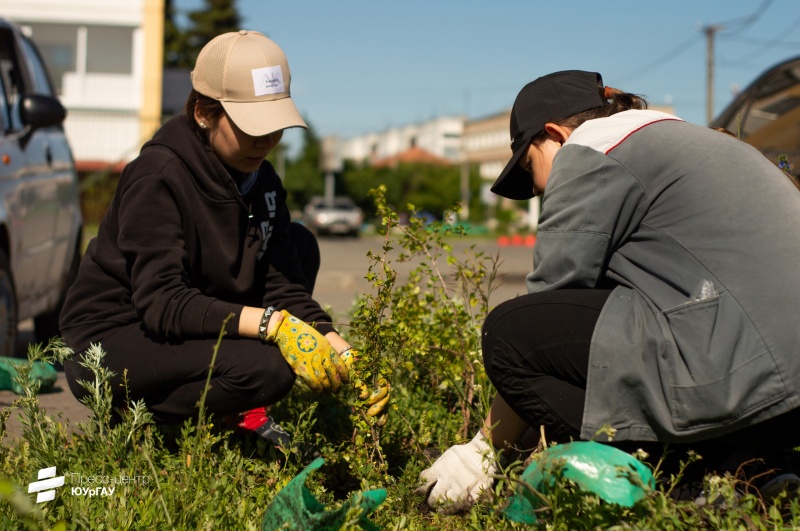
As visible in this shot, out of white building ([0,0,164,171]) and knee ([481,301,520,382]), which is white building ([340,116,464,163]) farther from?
knee ([481,301,520,382])

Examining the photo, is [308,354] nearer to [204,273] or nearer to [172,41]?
[204,273]

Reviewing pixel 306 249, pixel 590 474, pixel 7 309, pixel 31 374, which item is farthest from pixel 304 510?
pixel 7 309

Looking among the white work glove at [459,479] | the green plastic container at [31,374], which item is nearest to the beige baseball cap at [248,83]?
the white work glove at [459,479]

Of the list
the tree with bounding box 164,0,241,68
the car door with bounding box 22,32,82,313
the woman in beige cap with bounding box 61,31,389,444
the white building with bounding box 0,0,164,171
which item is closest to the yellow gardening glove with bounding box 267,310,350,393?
the woman in beige cap with bounding box 61,31,389,444

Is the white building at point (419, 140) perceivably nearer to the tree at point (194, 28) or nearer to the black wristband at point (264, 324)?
the tree at point (194, 28)

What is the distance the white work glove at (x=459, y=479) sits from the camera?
2785 mm

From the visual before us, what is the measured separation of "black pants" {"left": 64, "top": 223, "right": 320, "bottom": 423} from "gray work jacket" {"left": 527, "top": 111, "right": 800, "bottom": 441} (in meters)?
0.95

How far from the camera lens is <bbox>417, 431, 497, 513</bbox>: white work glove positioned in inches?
110

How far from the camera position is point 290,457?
326 cm

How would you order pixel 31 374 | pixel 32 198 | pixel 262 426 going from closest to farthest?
pixel 262 426 < pixel 31 374 < pixel 32 198

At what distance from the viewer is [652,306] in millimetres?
2529

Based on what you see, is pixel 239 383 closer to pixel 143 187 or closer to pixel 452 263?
pixel 143 187

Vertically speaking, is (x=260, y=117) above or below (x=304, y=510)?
above

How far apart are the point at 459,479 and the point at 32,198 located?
12.0 feet
